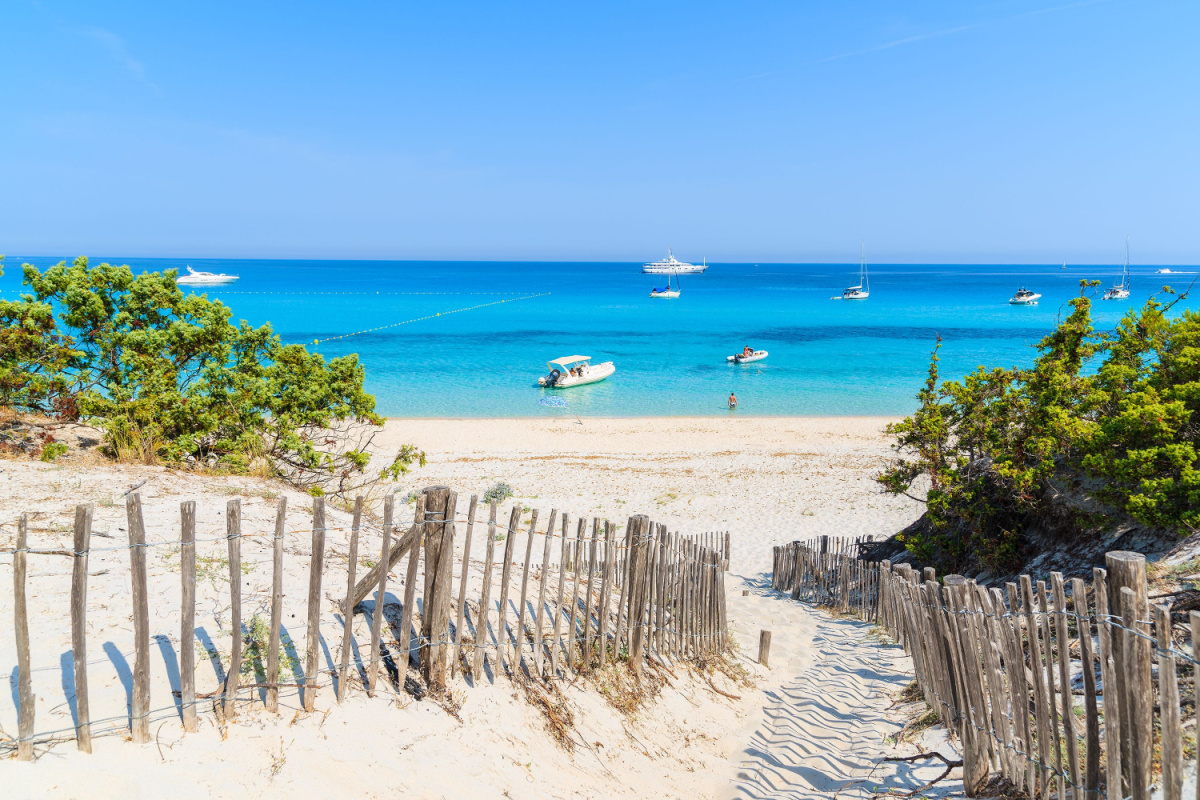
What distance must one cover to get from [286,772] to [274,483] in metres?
5.68

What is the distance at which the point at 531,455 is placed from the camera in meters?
22.7

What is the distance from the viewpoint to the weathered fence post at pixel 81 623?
320 centimetres

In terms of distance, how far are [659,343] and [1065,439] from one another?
157 feet

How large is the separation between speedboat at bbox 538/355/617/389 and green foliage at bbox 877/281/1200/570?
1078 inches

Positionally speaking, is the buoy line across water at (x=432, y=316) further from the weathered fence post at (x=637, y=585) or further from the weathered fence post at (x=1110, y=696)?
the weathered fence post at (x=1110, y=696)

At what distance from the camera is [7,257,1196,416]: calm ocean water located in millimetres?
34562

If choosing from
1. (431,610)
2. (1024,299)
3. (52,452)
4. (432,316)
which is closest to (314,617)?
(431,610)

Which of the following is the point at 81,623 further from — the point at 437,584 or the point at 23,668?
the point at 437,584

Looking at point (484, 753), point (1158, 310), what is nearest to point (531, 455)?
point (1158, 310)

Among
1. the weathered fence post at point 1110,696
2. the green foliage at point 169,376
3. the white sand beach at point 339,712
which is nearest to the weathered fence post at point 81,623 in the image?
the white sand beach at point 339,712

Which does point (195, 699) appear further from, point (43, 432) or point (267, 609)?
point (43, 432)

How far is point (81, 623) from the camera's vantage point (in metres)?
3.26

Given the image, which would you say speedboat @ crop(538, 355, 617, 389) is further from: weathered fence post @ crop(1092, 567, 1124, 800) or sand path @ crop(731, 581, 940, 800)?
weathered fence post @ crop(1092, 567, 1124, 800)

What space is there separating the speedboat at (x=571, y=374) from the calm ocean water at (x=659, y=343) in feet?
2.04
